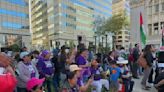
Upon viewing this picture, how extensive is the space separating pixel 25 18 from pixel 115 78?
6651cm

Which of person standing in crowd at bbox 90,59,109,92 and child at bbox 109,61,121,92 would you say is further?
child at bbox 109,61,121,92

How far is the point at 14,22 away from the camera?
2721 inches

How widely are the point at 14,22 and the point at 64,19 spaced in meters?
28.6

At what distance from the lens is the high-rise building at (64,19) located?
95312 millimetres

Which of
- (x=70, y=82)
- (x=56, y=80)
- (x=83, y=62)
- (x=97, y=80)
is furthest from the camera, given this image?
(x=56, y=80)

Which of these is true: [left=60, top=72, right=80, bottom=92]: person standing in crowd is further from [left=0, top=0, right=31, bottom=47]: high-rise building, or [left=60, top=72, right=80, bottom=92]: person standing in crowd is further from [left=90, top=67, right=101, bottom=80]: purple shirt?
[left=0, top=0, right=31, bottom=47]: high-rise building

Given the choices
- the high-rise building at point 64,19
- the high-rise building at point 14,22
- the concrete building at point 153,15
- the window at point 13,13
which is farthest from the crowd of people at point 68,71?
the high-rise building at point 64,19

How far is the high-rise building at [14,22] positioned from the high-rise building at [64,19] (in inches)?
434

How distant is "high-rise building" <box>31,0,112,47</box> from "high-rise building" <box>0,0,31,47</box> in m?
11.0

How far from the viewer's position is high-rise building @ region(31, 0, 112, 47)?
95312 millimetres

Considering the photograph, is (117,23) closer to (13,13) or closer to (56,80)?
(13,13)

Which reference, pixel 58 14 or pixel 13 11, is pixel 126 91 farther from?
pixel 58 14

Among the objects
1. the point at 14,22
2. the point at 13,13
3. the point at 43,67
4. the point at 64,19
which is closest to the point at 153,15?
the point at 64,19

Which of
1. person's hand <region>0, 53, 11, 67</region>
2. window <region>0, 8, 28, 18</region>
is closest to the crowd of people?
person's hand <region>0, 53, 11, 67</region>
